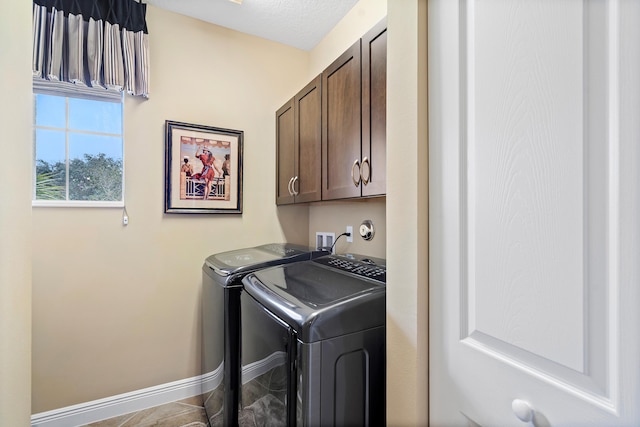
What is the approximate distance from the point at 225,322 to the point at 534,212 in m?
1.42

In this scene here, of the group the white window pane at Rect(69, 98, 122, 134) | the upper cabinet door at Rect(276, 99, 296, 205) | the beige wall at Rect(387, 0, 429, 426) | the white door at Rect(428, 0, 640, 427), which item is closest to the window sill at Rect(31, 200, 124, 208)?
the white window pane at Rect(69, 98, 122, 134)

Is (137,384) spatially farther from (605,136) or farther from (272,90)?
(605,136)

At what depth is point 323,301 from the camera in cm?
99

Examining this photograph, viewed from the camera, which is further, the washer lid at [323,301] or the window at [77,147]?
the window at [77,147]

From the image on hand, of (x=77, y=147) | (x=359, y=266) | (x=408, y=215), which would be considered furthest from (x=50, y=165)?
(x=408, y=215)

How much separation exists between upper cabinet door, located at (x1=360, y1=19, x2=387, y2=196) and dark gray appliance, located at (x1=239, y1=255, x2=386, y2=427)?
1.40ft

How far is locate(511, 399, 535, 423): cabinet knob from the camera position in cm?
57

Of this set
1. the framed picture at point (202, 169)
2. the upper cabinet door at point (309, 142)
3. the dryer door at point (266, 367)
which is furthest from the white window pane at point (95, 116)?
the dryer door at point (266, 367)

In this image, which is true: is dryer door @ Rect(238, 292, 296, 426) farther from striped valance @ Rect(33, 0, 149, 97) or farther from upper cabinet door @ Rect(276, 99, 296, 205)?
striped valance @ Rect(33, 0, 149, 97)

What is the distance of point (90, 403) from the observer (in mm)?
1875

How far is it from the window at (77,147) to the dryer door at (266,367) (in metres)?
1.29

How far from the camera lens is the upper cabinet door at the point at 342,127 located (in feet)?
4.84

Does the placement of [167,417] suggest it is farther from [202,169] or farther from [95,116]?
[95,116]

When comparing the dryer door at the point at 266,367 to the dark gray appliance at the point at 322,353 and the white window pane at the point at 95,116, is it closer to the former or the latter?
the dark gray appliance at the point at 322,353
